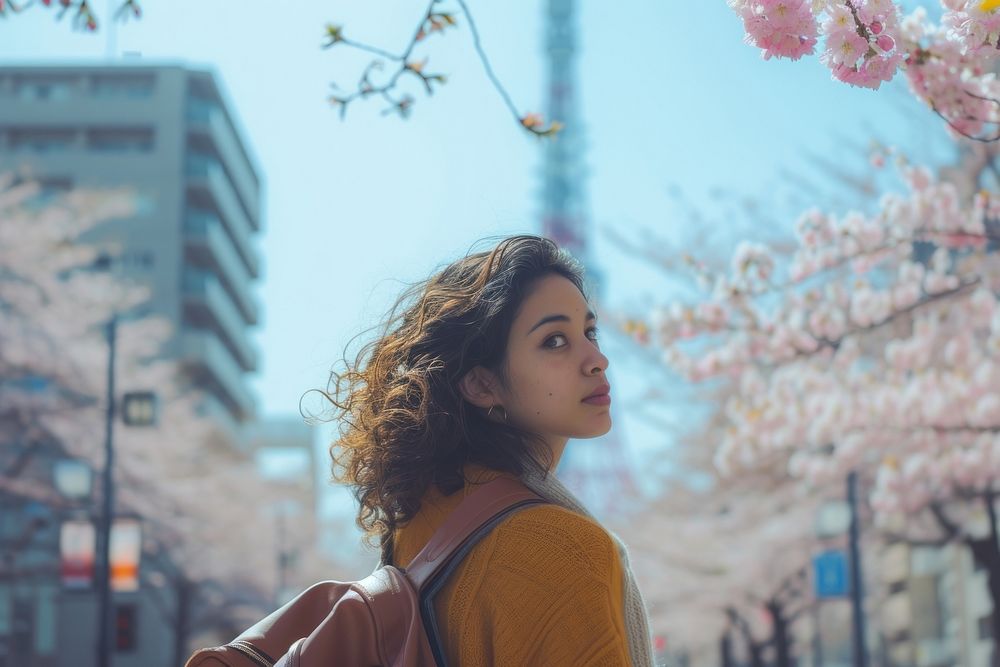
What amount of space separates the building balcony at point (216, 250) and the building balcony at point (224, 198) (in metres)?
0.34

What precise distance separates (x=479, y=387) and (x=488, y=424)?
0.06 metres

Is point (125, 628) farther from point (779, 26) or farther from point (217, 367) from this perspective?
point (217, 367)

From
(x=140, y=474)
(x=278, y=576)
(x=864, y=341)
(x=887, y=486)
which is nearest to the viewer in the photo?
(x=887, y=486)

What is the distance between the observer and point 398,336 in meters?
2.34

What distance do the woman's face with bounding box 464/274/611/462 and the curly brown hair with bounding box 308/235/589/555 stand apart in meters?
0.02

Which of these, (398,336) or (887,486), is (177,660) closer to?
(887,486)

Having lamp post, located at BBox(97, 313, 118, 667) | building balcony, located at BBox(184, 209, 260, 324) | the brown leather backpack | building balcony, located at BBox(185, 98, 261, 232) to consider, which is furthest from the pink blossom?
building balcony, located at BBox(185, 98, 261, 232)

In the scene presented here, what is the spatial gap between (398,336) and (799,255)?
851cm

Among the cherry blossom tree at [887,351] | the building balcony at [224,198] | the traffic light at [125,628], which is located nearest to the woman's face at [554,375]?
the cherry blossom tree at [887,351]

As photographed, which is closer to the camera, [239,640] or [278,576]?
[239,640]

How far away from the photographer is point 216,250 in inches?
1781

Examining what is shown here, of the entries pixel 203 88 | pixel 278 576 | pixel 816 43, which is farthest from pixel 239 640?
pixel 203 88

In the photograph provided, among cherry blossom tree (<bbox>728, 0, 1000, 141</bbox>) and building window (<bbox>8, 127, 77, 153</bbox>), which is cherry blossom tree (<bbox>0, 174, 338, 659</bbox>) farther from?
cherry blossom tree (<bbox>728, 0, 1000, 141</bbox>)

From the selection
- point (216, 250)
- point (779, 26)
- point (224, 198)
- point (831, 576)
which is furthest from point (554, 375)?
point (224, 198)
